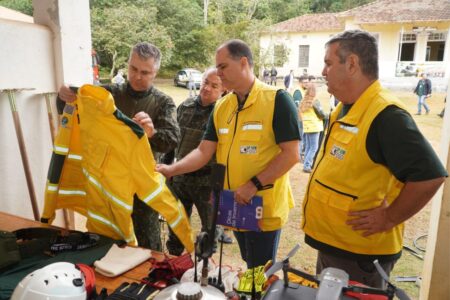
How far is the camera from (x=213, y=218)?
1035 millimetres

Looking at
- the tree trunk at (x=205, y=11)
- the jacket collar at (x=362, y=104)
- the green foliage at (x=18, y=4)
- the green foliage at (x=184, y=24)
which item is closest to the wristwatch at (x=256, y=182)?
the jacket collar at (x=362, y=104)

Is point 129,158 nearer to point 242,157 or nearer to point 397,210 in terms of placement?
point 242,157

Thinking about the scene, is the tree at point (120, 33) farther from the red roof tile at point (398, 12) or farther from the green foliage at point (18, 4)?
the red roof tile at point (398, 12)

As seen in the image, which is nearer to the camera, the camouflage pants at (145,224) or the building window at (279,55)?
the camouflage pants at (145,224)

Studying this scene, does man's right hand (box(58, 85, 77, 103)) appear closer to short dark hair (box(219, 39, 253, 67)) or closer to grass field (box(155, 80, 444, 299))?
short dark hair (box(219, 39, 253, 67))

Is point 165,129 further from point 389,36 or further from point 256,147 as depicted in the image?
point 389,36

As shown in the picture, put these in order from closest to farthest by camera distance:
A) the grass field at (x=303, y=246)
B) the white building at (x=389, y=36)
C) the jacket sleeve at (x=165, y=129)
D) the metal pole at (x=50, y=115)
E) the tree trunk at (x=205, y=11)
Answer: the jacket sleeve at (x=165, y=129), the metal pole at (x=50, y=115), the grass field at (x=303, y=246), the white building at (x=389, y=36), the tree trunk at (x=205, y=11)

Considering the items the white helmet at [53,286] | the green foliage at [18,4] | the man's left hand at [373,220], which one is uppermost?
the green foliage at [18,4]

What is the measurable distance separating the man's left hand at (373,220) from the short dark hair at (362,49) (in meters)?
0.53

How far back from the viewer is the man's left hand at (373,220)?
4.39 feet

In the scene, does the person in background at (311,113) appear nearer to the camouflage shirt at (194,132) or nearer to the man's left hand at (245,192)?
the camouflage shirt at (194,132)

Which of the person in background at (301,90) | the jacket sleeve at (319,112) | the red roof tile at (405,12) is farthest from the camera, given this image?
the red roof tile at (405,12)

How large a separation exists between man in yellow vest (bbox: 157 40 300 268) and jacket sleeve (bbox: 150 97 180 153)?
7.9 inches

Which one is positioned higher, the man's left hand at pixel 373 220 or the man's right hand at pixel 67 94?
the man's right hand at pixel 67 94
